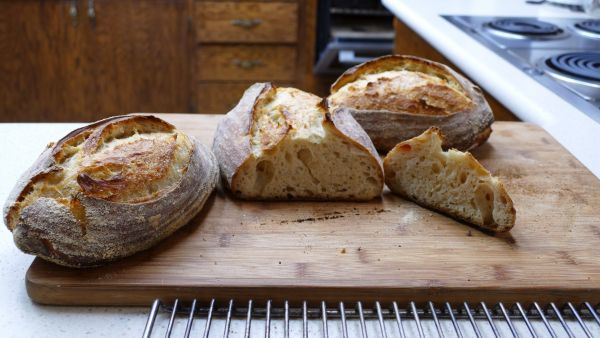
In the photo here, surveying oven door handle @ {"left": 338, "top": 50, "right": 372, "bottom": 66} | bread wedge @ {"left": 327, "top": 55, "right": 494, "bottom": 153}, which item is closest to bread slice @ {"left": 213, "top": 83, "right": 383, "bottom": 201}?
bread wedge @ {"left": 327, "top": 55, "right": 494, "bottom": 153}

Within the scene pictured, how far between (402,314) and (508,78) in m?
0.88

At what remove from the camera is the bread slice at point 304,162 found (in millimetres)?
1097

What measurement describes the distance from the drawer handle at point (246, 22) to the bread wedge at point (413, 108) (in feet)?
5.67

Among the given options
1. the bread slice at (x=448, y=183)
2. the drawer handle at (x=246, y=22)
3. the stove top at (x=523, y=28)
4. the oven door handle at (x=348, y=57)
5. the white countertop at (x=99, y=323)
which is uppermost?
the stove top at (x=523, y=28)

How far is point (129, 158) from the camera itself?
948mm

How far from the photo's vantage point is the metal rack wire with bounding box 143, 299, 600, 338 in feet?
2.53

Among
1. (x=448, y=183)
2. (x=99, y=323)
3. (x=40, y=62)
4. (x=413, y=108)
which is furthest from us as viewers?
(x=40, y=62)

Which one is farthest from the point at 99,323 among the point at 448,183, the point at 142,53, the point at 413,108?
the point at 142,53

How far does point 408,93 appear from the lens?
128 centimetres

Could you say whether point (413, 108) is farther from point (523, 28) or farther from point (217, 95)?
point (217, 95)

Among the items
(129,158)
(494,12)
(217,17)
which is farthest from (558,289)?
(217,17)

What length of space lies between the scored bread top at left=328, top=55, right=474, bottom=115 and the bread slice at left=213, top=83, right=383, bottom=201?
158 millimetres

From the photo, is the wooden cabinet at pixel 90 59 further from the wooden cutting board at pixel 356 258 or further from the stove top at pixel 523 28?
the wooden cutting board at pixel 356 258

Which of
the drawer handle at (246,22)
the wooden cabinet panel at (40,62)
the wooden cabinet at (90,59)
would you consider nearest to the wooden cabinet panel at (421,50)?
the drawer handle at (246,22)
